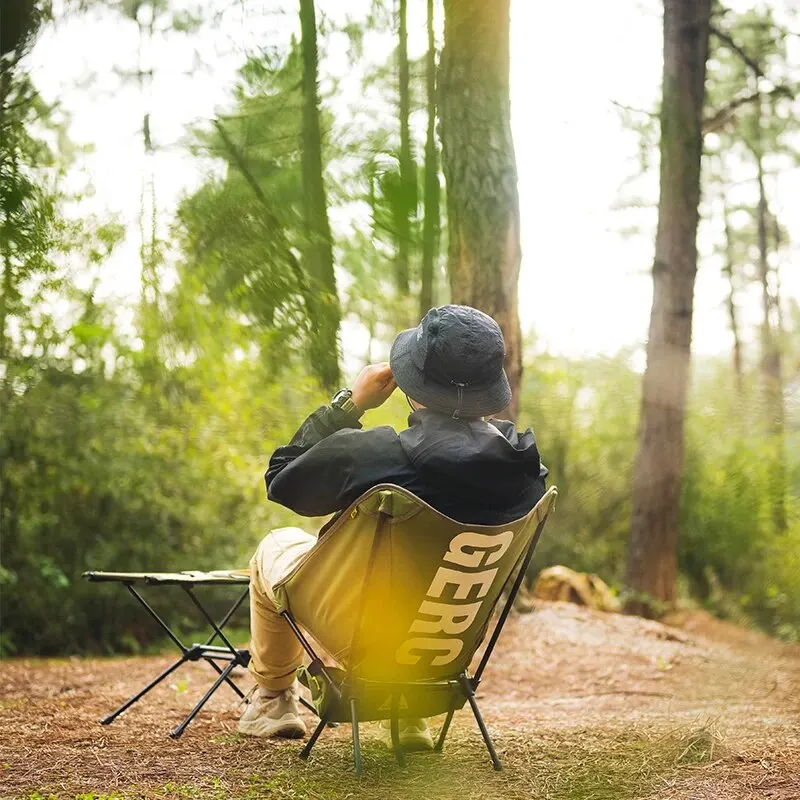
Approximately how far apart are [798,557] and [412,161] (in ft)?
29.6

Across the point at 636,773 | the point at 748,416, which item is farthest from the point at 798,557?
the point at 636,773

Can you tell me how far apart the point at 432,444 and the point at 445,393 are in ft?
0.52

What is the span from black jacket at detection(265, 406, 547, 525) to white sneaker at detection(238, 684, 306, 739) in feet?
2.98

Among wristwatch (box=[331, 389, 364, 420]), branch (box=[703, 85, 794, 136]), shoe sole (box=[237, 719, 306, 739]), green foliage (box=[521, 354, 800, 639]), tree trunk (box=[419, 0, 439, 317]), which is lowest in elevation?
green foliage (box=[521, 354, 800, 639])

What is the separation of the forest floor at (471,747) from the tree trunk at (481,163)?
210 cm

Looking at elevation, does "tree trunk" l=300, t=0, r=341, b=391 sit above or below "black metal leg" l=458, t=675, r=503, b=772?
above

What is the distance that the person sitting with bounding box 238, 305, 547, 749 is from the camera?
242cm

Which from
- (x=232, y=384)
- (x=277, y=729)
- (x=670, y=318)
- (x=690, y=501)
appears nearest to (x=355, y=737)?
(x=277, y=729)

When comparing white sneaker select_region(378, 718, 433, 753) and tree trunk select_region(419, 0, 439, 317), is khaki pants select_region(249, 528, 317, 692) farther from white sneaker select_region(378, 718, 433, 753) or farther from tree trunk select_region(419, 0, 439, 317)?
tree trunk select_region(419, 0, 439, 317)

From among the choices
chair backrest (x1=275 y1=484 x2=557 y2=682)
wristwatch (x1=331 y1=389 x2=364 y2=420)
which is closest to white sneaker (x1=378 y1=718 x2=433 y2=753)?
chair backrest (x1=275 y1=484 x2=557 y2=682)

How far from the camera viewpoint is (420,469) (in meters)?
2.43

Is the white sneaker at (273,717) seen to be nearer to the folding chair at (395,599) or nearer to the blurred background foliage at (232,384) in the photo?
the folding chair at (395,599)

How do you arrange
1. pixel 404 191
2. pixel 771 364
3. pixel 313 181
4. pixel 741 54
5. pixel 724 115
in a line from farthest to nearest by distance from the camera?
1. pixel 771 364
2. pixel 724 115
3. pixel 741 54
4. pixel 313 181
5. pixel 404 191

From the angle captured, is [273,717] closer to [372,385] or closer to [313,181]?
[372,385]
